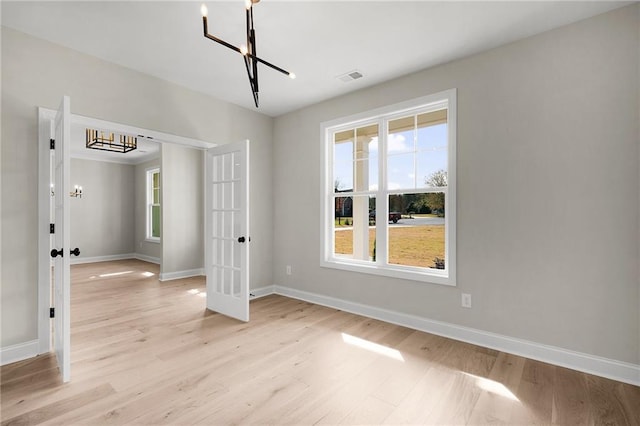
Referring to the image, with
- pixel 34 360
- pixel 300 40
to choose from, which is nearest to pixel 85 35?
pixel 300 40

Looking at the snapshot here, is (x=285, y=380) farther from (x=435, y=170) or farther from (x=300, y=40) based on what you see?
(x=300, y=40)

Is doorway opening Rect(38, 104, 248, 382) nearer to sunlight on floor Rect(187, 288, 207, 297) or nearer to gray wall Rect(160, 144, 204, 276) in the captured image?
gray wall Rect(160, 144, 204, 276)

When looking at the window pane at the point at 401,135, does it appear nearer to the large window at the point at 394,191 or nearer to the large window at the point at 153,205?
the large window at the point at 394,191

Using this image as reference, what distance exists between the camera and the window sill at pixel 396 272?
3.19 m

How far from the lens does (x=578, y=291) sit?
250 centimetres

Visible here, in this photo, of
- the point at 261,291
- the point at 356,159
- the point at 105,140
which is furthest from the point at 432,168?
the point at 105,140

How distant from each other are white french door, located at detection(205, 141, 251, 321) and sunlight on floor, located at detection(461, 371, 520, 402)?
2.48m

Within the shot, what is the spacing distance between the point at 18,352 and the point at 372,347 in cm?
299

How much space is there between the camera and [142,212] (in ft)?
27.0

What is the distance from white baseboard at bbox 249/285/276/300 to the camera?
4.53 metres

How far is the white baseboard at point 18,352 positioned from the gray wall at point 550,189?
3.44m

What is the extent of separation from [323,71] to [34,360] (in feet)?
12.2

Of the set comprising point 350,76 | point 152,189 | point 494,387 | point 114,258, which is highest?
point 350,76

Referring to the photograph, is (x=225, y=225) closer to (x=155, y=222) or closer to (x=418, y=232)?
(x=418, y=232)
